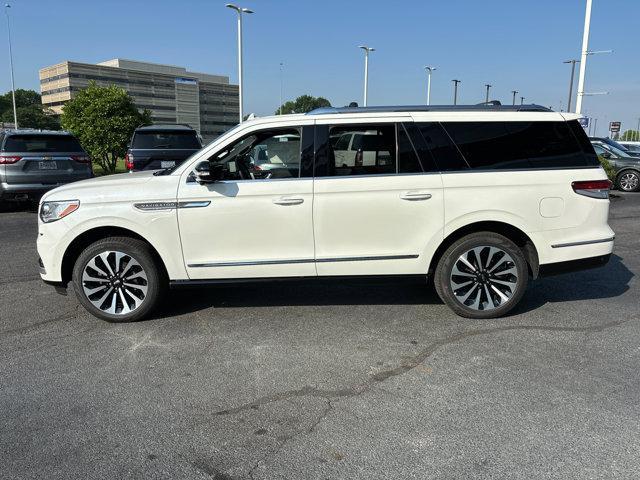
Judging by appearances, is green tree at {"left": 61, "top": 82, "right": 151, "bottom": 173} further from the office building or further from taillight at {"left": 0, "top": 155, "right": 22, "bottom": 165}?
the office building

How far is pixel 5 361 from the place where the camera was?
4.04m

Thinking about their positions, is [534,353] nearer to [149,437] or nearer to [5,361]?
[149,437]

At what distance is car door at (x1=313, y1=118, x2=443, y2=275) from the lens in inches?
185

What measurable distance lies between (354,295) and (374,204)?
137 centimetres

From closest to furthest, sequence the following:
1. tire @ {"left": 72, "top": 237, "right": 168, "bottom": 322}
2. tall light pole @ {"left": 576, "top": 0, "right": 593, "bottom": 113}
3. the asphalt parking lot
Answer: the asphalt parking lot, tire @ {"left": 72, "top": 237, "right": 168, "bottom": 322}, tall light pole @ {"left": 576, "top": 0, "right": 593, "bottom": 113}

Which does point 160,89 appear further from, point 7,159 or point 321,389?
point 321,389

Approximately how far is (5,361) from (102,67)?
419 ft

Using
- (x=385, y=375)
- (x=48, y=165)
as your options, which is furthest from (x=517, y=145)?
(x=48, y=165)

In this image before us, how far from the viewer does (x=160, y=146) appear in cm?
1272

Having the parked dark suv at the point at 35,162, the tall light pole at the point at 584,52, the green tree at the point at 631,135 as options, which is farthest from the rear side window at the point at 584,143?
the green tree at the point at 631,135

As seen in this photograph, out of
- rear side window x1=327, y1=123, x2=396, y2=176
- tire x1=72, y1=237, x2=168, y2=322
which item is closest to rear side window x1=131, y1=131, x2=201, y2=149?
tire x1=72, y1=237, x2=168, y2=322

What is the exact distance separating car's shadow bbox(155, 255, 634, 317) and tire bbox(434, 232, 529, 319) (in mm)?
373

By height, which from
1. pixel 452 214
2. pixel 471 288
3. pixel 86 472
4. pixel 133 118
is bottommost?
pixel 86 472

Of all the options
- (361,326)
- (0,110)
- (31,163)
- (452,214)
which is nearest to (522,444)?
(361,326)
